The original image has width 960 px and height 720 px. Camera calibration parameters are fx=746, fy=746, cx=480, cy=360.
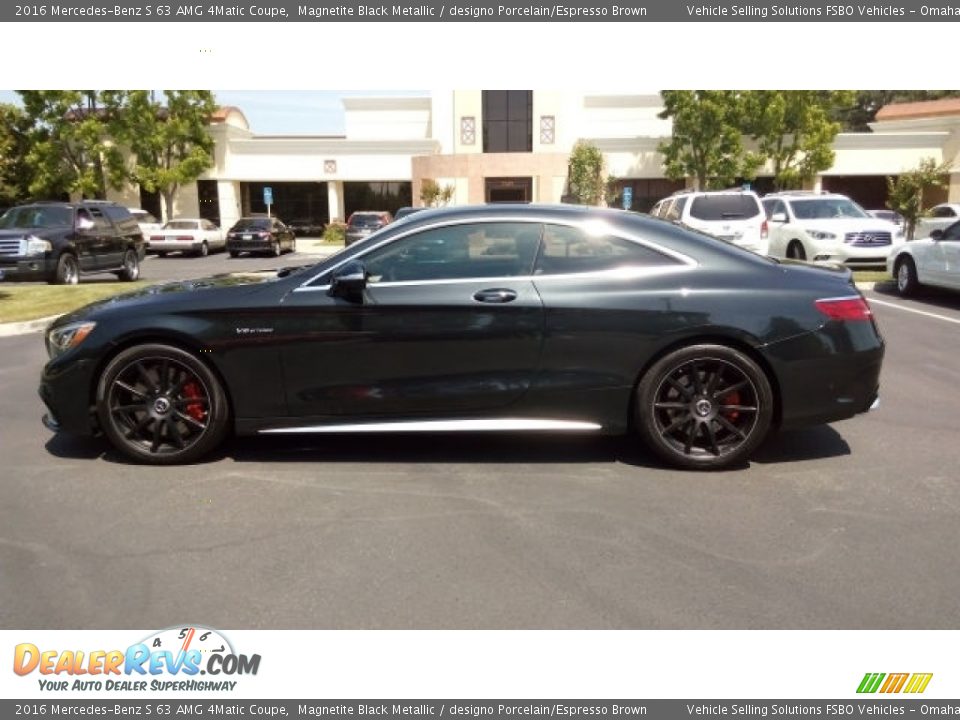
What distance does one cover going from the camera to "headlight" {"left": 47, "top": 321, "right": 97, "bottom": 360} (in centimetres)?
458

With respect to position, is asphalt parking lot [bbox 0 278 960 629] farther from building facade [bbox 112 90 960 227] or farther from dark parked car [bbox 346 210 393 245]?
A: building facade [bbox 112 90 960 227]

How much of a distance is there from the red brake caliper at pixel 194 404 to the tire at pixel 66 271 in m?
11.8

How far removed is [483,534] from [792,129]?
3466cm

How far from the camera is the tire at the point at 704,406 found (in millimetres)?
4449

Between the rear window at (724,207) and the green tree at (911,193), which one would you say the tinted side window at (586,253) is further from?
the green tree at (911,193)

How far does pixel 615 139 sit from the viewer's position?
3725cm

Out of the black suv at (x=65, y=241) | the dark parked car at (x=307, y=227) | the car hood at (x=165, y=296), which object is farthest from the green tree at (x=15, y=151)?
the car hood at (x=165, y=296)

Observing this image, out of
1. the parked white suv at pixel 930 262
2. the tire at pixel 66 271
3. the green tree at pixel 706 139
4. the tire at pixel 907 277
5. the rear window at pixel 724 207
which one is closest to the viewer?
the parked white suv at pixel 930 262

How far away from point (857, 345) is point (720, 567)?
193 centimetres

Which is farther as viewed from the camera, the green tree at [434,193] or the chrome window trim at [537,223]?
→ the green tree at [434,193]

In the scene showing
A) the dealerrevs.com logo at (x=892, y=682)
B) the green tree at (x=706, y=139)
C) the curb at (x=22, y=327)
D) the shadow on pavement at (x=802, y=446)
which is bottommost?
the dealerrevs.com logo at (x=892, y=682)

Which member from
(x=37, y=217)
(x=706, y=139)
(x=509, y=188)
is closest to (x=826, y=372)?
(x=37, y=217)

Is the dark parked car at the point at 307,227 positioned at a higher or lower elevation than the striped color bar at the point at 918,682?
higher

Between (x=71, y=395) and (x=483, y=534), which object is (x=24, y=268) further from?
(x=483, y=534)
